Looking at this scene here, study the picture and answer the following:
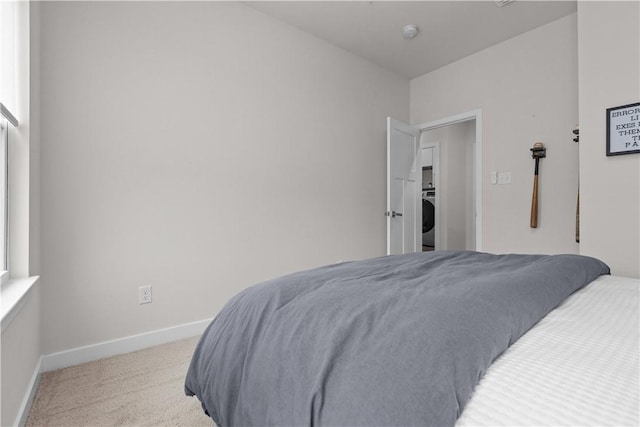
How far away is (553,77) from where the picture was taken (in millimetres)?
2812

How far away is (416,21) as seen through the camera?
2.77m

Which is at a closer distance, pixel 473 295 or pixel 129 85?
pixel 473 295

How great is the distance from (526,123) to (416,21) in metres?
1.36

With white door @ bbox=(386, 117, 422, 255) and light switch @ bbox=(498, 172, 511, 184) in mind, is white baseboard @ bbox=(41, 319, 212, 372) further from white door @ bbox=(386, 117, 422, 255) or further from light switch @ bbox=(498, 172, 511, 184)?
light switch @ bbox=(498, 172, 511, 184)

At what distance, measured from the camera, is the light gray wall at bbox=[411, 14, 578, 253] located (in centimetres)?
273

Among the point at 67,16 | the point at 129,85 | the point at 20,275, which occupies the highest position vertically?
the point at 67,16

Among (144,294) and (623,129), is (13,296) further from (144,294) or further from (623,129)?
(623,129)

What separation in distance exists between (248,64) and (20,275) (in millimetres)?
1981

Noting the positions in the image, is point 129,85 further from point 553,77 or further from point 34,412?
point 553,77

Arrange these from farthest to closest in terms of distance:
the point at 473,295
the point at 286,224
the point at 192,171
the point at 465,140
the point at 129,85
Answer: the point at 465,140 < the point at 286,224 < the point at 192,171 < the point at 129,85 < the point at 473,295

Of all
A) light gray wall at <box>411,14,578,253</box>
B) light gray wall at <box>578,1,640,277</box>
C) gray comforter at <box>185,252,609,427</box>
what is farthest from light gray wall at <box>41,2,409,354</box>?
light gray wall at <box>578,1,640,277</box>

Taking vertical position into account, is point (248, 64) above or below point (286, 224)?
above

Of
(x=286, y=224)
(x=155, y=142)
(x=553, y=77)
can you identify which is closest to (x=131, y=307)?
(x=155, y=142)

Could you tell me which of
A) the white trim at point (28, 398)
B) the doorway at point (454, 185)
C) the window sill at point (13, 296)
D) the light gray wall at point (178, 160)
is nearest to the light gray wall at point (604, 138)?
the light gray wall at point (178, 160)
